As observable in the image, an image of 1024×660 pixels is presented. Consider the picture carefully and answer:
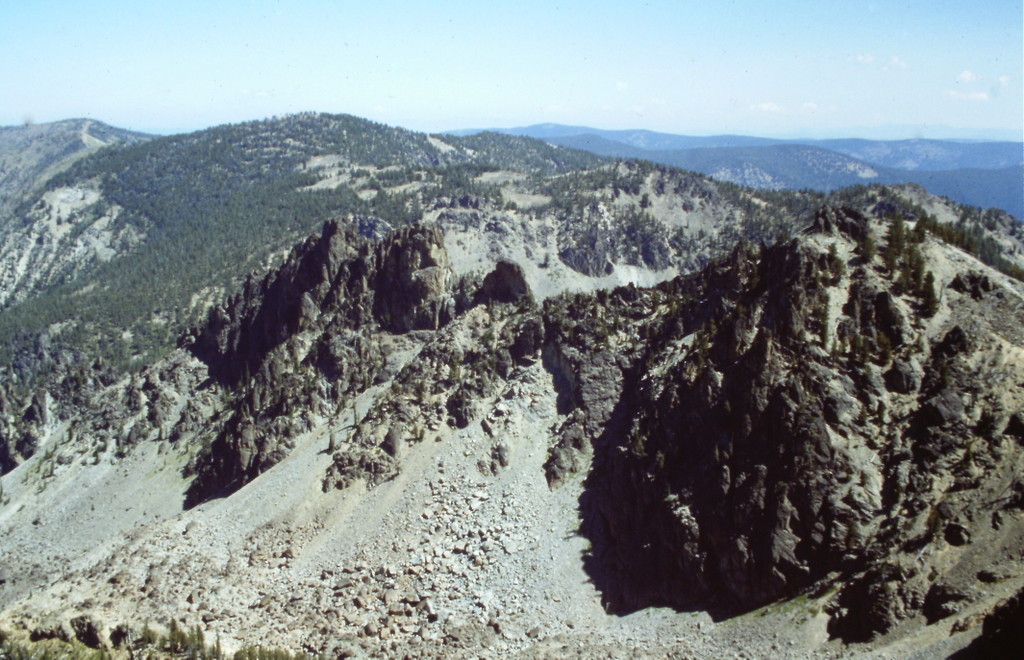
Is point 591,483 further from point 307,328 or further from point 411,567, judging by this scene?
point 307,328

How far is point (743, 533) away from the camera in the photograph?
60344mm

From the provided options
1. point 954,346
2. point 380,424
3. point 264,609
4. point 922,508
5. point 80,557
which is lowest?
point 80,557

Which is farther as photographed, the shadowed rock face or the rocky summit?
the shadowed rock face

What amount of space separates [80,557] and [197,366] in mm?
44105

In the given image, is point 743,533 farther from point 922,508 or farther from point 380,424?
point 380,424

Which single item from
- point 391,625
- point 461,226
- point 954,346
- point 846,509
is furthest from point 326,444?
point 461,226

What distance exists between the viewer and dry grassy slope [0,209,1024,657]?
5944cm

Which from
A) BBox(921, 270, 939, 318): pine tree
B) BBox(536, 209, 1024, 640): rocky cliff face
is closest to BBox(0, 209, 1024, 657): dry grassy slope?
BBox(921, 270, 939, 318): pine tree

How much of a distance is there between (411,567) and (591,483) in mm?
20751

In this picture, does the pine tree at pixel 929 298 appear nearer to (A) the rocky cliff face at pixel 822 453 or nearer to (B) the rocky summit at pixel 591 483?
(B) the rocky summit at pixel 591 483

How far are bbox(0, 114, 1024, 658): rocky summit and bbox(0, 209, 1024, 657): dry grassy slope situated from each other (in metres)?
0.29

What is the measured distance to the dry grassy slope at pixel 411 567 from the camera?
2340 inches

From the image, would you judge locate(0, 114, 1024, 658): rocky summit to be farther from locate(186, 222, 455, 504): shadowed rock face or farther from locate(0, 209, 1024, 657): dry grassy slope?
locate(186, 222, 455, 504): shadowed rock face

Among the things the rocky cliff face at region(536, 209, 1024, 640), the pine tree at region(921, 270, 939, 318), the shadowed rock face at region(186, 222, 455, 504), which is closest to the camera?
the rocky cliff face at region(536, 209, 1024, 640)
